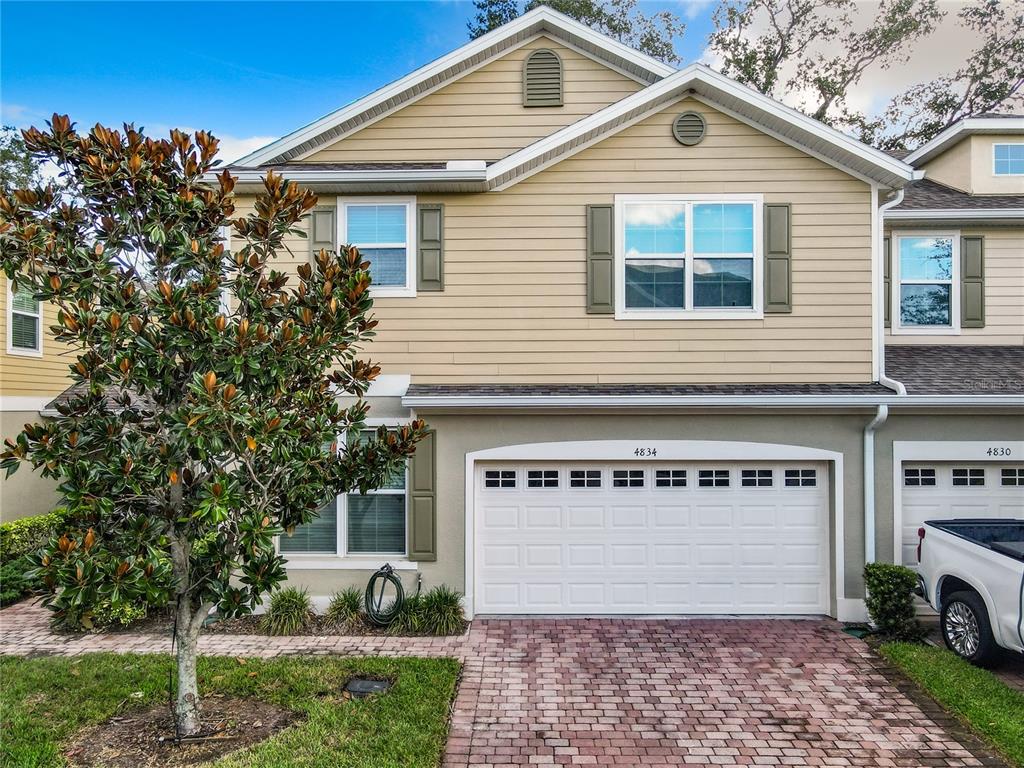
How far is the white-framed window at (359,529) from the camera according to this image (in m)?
8.04

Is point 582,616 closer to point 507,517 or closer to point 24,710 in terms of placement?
point 507,517

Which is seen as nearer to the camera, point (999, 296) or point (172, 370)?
point (172, 370)

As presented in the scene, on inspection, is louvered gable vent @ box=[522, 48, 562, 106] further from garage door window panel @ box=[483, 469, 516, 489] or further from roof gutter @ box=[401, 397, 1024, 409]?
garage door window panel @ box=[483, 469, 516, 489]

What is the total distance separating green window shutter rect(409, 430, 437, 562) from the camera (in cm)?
788

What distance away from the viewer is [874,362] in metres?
8.08

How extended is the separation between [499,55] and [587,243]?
11.7 ft

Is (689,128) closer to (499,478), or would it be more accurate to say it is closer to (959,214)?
(959,214)

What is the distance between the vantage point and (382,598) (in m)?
7.75

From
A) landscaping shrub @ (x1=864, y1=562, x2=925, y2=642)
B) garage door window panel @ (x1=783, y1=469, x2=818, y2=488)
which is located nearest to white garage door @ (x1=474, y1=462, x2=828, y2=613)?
garage door window panel @ (x1=783, y1=469, x2=818, y2=488)

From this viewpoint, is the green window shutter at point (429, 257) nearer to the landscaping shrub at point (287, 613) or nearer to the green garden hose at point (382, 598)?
the green garden hose at point (382, 598)

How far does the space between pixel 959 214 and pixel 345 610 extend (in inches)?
422

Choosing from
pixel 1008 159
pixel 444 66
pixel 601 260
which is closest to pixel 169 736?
pixel 601 260

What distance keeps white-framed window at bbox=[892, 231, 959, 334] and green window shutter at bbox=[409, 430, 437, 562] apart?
757 cm

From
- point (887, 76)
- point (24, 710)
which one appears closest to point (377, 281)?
point (24, 710)
